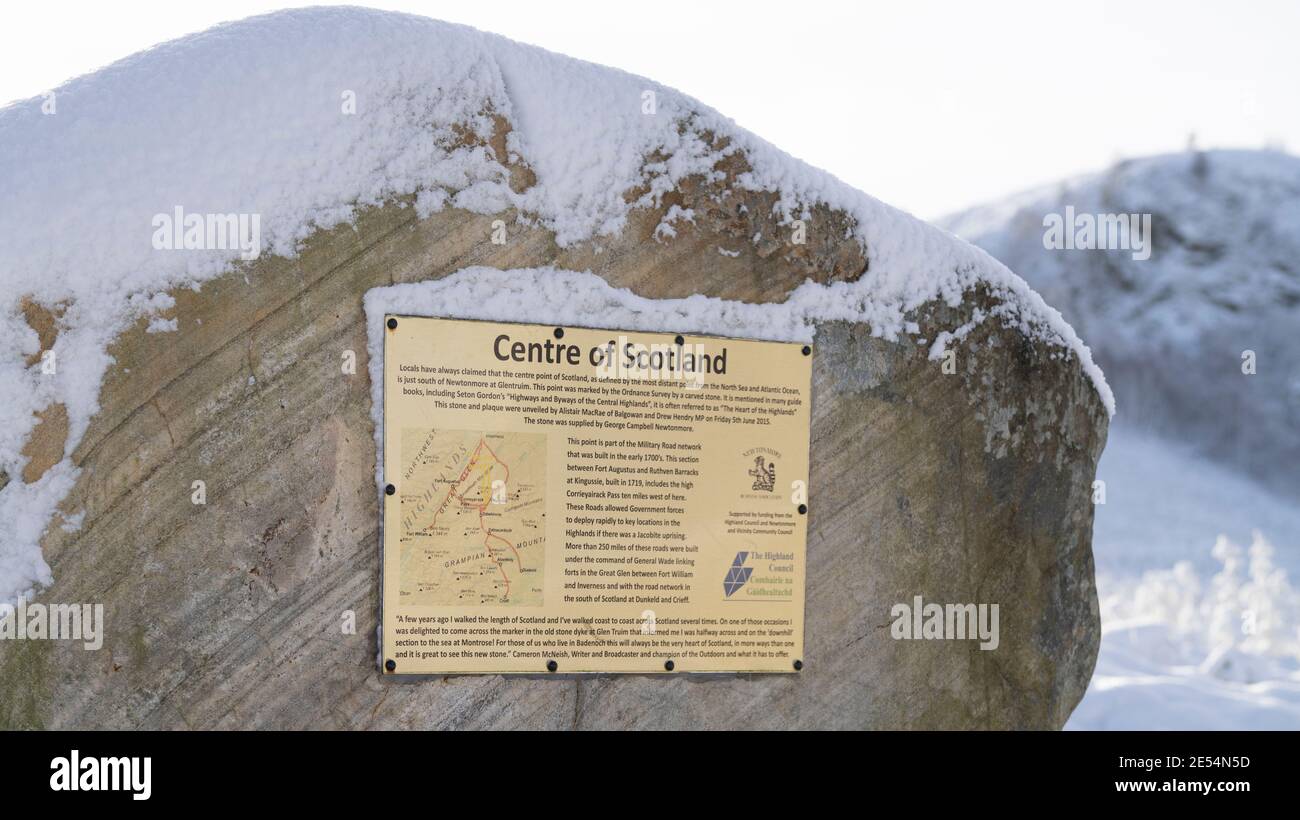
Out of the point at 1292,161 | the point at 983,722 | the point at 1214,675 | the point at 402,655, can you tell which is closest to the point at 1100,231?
the point at 1292,161

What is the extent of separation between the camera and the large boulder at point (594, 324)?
266 cm

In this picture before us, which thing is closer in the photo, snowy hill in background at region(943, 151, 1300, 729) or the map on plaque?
the map on plaque

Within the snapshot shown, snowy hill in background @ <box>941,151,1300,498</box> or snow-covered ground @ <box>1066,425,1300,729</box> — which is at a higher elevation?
snowy hill in background @ <box>941,151,1300,498</box>

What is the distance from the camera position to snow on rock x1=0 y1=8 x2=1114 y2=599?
261 centimetres

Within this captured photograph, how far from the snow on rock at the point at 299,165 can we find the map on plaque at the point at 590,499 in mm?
319

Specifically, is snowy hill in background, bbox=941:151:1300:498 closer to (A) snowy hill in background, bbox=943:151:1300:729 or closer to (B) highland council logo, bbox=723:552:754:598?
(A) snowy hill in background, bbox=943:151:1300:729

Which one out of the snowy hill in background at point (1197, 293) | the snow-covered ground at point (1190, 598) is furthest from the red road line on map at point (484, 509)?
the snowy hill in background at point (1197, 293)

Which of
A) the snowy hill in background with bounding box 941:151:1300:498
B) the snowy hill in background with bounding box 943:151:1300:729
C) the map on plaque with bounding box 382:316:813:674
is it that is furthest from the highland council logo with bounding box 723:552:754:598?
the snowy hill in background with bounding box 941:151:1300:498

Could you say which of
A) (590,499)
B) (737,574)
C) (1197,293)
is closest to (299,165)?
(590,499)

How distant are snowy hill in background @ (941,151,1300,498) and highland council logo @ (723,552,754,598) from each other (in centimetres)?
1648

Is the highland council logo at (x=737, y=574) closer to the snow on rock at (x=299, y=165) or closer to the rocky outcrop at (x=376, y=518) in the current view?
the rocky outcrop at (x=376, y=518)

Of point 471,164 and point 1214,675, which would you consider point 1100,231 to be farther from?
point 471,164

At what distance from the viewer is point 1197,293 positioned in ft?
59.1

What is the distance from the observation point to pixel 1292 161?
18594 mm
